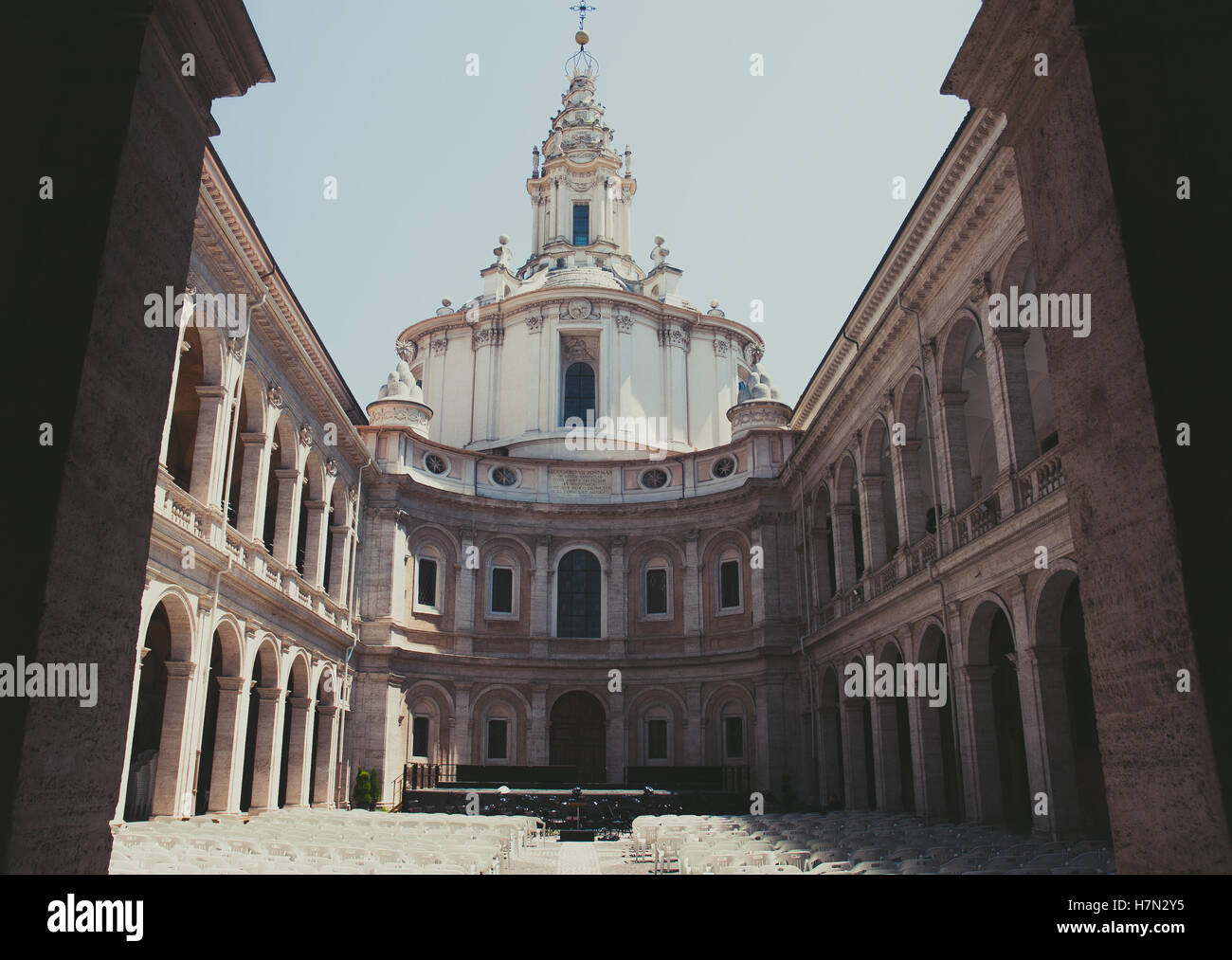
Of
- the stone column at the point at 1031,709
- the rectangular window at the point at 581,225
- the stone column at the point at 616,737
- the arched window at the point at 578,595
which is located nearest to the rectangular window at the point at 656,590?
the arched window at the point at 578,595

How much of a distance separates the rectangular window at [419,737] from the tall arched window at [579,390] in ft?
47.0

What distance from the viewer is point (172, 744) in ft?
62.4

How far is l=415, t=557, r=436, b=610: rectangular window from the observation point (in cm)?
3578

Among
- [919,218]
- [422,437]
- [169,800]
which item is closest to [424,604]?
[422,437]

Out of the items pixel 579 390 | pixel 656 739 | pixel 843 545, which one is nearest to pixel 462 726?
pixel 656 739

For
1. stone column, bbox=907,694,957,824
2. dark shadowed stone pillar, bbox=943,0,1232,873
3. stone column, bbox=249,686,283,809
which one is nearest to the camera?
dark shadowed stone pillar, bbox=943,0,1232,873

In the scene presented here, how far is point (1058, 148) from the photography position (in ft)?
19.7

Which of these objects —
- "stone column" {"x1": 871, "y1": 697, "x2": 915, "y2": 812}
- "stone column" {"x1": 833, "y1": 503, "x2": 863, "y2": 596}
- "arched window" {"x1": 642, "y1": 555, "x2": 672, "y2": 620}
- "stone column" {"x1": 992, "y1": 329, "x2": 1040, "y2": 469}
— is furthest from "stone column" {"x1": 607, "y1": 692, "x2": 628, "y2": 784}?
"stone column" {"x1": 992, "y1": 329, "x2": 1040, "y2": 469}

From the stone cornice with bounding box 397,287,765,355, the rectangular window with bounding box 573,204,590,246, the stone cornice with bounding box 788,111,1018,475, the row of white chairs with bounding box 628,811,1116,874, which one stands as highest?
the rectangular window with bounding box 573,204,590,246

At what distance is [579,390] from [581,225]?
11766 mm

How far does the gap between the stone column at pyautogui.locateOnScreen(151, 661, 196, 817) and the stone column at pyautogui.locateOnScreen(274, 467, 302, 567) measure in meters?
6.43

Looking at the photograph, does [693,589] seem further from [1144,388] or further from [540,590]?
[1144,388]

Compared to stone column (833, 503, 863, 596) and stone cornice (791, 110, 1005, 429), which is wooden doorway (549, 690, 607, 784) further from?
stone cornice (791, 110, 1005, 429)
